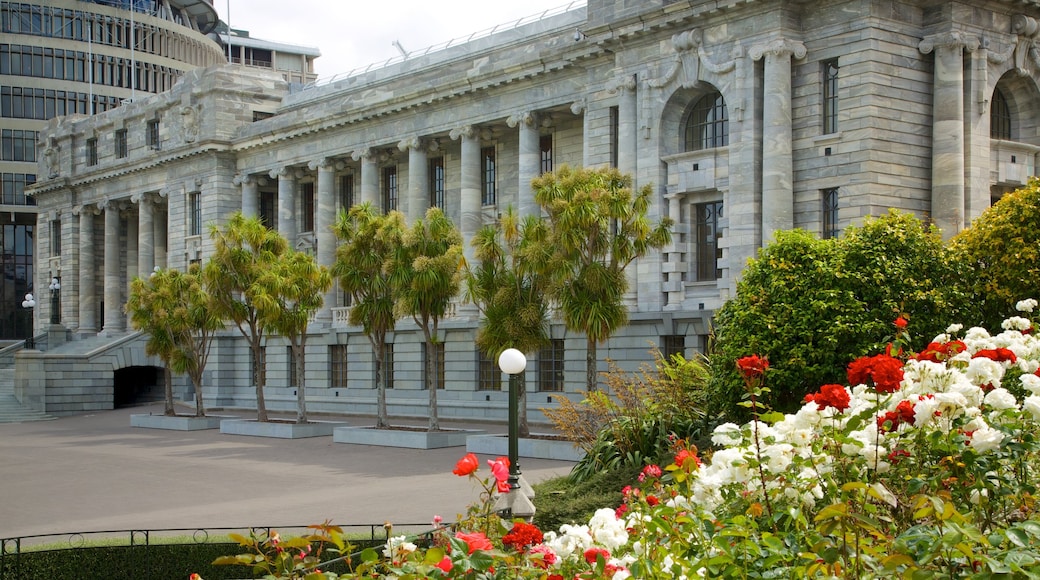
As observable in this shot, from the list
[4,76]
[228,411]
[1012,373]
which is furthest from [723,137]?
[4,76]

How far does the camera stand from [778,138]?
30.8 meters

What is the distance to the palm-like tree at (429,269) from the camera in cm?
3092

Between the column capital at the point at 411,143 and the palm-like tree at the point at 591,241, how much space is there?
62.0 feet

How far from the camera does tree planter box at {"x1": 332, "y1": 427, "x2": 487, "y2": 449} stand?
101 feet

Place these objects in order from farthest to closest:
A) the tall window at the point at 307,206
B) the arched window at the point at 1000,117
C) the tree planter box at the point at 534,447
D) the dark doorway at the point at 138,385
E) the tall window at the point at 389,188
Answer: the dark doorway at the point at 138,385 < the tall window at the point at 307,206 < the tall window at the point at 389,188 < the arched window at the point at 1000,117 < the tree planter box at the point at 534,447

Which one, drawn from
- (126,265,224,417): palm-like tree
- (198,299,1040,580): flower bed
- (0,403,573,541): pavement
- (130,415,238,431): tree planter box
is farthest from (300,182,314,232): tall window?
(198,299,1040,580): flower bed

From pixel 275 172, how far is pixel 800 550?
49.5 meters

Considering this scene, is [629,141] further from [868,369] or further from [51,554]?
[868,369]

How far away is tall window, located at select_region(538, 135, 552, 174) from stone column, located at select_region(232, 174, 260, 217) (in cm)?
1835

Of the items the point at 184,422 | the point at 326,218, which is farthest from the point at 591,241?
the point at 326,218

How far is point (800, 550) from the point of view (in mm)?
5770

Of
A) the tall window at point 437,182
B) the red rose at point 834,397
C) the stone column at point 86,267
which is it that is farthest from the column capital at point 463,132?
the red rose at point 834,397

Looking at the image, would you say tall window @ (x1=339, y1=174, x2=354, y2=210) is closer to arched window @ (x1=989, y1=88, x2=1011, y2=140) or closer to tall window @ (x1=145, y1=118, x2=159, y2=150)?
tall window @ (x1=145, y1=118, x2=159, y2=150)

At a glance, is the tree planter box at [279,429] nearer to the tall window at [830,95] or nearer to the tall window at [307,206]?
the tall window at [307,206]
